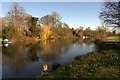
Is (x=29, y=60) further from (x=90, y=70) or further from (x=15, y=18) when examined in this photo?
(x=15, y=18)

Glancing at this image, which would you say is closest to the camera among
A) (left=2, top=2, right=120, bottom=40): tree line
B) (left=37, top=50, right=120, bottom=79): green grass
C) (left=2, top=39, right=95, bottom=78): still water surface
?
(left=37, top=50, right=120, bottom=79): green grass

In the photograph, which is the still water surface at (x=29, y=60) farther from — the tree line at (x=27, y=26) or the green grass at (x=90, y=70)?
the tree line at (x=27, y=26)

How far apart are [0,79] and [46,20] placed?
178 feet

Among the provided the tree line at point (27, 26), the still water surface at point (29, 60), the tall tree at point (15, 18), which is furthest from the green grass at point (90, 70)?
the tall tree at point (15, 18)

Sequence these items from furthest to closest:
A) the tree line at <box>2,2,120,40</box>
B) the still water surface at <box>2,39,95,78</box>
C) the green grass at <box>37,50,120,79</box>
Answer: the tree line at <box>2,2,120,40</box> → the still water surface at <box>2,39,95,78</box> → the green grass at <box>37,50,120,79</box>

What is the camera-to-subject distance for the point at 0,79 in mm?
6305

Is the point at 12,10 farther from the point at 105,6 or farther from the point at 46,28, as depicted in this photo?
the point at 105,6

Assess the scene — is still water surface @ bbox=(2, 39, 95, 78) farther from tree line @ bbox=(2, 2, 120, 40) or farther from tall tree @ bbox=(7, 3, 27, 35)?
tall tree @ bbox=(7, 3, 27, 35)

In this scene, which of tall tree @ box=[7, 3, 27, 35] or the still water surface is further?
tall tree @ box=[7, 3, 27, 35]

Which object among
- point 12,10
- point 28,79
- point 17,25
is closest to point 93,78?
point 28,79

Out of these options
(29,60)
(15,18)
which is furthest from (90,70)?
(15,18)

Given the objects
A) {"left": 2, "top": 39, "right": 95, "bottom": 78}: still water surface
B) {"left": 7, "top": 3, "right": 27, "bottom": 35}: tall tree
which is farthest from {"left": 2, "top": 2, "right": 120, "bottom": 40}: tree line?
{"left": 2, "top": 39, "right": 95, "bottom": 78}: still water surface

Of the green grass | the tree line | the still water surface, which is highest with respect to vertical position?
the tree line

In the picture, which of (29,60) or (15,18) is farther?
(15,18)
